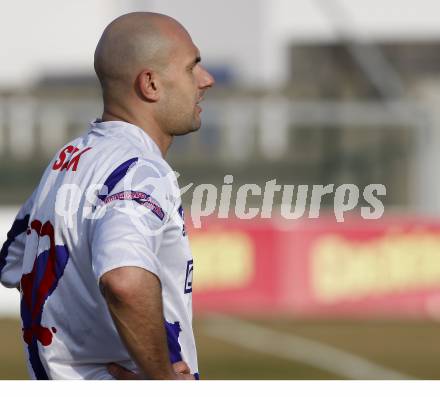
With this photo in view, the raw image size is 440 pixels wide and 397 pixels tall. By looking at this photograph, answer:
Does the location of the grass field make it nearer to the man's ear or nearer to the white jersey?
the white jersey

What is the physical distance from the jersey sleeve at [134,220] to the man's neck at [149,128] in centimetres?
22

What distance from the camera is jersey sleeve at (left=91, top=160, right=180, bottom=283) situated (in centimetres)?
308

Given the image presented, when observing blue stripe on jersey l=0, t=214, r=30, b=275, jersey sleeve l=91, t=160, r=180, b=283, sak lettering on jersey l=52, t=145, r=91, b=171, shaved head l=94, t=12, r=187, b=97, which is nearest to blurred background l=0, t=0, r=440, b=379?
blue stripe on jersey l=0, t=214, r=30, b=275

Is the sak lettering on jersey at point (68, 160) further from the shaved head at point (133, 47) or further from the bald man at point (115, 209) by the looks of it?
the shaved head at point (133, 47)

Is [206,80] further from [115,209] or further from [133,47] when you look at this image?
[115,209]

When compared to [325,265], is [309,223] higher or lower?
higher

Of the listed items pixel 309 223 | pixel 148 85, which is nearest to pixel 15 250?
pixel 148 85

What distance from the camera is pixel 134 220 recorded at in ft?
10.3

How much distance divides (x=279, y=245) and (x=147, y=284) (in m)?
14.9

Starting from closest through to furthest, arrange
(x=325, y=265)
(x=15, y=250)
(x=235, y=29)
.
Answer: (x=15, y=250), (x=325, y=265), (x=235, y=29)

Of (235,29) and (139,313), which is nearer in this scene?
(139,313)

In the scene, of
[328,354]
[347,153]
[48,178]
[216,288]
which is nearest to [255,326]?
[216,288]

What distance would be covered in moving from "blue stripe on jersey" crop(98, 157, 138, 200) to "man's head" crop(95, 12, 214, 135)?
238 millimetres

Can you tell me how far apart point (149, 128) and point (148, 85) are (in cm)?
14
